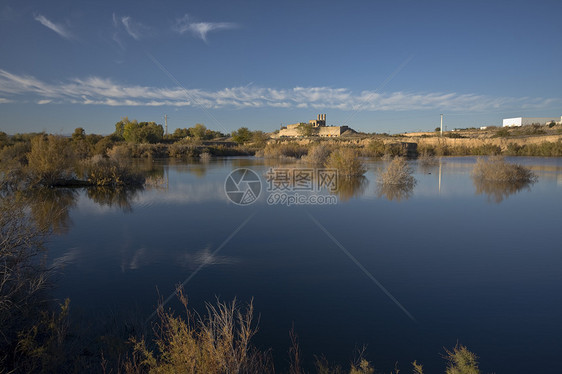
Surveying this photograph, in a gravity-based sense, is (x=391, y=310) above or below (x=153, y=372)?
below

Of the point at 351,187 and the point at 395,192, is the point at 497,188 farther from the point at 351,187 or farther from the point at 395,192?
the point at 351,187

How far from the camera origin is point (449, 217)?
944 cm

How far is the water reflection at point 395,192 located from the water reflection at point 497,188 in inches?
105

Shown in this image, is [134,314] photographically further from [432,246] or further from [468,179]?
[468,179]

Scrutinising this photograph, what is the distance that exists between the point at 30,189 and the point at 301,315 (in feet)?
47.0

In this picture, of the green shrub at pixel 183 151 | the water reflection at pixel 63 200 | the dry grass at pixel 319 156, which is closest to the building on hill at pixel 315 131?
the green shrub at pixel 183 151

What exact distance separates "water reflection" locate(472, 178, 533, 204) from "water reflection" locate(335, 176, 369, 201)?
463 cm

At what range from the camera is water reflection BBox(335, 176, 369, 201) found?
1320 cm

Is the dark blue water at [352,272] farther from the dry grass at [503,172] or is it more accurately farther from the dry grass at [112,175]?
the dry grass at [503,172]

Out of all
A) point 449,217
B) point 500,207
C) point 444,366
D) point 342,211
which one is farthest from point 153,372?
point 500,207

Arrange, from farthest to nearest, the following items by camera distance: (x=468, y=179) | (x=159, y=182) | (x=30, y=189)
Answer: (x=468, y=179)
(x=159, y=182)
(x=30, y=189)

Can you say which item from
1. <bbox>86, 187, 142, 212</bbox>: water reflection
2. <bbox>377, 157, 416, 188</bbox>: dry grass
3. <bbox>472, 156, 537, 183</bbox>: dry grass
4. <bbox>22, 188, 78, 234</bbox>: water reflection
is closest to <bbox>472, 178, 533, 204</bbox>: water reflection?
<bbox>472, 156, 537, 183</bbox>: dry grass

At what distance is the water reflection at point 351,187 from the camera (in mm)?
13198

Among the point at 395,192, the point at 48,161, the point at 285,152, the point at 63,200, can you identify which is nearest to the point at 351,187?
the point at 395,192
